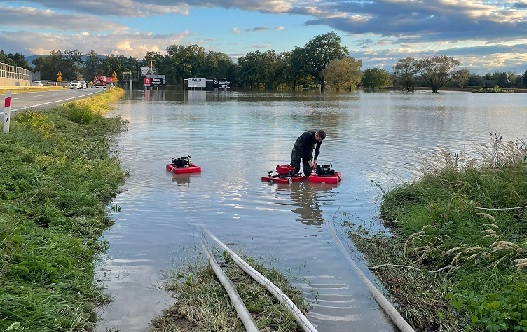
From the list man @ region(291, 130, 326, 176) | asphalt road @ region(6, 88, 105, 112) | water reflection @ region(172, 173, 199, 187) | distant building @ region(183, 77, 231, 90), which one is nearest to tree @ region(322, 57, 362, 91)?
distant building @ region(183, 77, 231, 90)

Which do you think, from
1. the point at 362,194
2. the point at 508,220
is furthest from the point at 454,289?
the point at 362,194

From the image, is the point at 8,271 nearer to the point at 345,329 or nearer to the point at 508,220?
the point at 345,329

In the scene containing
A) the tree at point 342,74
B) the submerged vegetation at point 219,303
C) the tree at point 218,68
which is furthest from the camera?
the tree at point 218,68

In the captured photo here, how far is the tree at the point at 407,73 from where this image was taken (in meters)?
137

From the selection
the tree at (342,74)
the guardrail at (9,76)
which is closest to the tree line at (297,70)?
the tree at (342,74)

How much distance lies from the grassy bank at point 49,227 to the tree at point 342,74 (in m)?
102

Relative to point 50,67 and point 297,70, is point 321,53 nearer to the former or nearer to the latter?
point 297,70

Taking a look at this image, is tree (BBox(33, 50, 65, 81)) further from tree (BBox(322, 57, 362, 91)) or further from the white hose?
the white hose

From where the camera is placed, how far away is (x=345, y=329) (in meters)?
5.73

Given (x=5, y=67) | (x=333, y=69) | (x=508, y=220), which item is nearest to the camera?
(x=508, y=220)

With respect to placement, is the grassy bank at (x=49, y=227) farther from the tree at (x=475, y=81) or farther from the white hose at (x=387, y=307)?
the tree at (x=475, y=81)

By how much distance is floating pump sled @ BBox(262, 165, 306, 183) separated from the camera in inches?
528

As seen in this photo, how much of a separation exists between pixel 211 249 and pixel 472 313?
390 centimetres

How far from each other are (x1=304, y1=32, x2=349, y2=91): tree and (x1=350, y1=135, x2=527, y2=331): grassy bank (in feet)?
392
